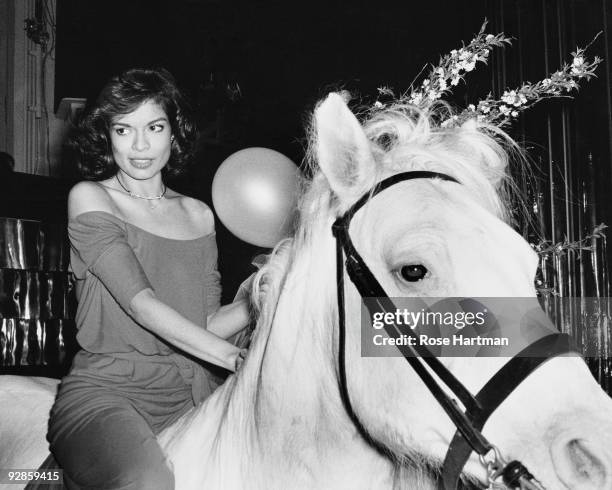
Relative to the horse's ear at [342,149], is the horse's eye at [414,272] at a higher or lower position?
lower

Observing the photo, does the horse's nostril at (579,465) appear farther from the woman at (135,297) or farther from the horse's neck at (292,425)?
the woman at (135,297)

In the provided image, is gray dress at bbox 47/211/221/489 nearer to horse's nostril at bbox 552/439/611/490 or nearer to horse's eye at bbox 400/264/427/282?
horse's eye at bbox 400/264/427/282

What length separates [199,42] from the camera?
16.8ft

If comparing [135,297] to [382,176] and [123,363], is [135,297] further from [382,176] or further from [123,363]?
[382,176]

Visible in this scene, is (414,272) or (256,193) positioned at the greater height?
(256,193)

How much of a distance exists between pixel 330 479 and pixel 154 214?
2.75 ft

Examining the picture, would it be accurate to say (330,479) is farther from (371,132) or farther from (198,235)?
(198,235)

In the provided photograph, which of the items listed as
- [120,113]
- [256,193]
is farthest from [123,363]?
[256,193]

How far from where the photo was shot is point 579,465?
2.31 ft

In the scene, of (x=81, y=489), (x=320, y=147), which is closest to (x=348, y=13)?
(x=320, y=147)

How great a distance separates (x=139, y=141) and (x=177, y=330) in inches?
22.1

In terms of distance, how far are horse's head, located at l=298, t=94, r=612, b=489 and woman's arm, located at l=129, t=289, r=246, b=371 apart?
321 millimetres

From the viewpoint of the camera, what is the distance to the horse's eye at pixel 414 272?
2.76 feet

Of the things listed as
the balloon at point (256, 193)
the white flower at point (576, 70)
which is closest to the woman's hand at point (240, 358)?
the balloon at point (256, 193)
